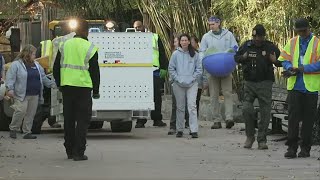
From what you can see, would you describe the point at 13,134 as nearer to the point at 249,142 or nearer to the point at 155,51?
the point at 155,51

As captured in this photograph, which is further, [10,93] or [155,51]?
[155,51]

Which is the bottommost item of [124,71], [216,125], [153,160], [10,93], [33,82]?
[216,125]

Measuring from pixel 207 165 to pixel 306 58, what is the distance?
2.16 m

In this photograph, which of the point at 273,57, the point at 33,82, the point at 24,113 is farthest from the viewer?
the point at 33,82

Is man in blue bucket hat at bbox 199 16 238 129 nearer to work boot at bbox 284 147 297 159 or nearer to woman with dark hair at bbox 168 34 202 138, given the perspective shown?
woman with dark hair at bbox 168 34 202 138

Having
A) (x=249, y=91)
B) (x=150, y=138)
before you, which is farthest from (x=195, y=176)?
(x=150, y=138)

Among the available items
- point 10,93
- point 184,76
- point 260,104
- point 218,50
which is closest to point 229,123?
point 218,50

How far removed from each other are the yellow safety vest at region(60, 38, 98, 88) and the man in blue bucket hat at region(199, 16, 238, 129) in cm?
487

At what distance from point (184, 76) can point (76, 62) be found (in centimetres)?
385

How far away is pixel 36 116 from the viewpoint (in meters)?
16.5

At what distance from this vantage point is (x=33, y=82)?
1575 cm

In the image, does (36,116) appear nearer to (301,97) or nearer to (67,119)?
(67,119)

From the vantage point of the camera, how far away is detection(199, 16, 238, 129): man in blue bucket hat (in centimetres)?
1694

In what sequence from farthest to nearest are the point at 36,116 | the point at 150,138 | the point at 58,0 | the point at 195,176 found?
the point at 58,0 < the point at 36,116 < the point at 150,138 < the point at 195,176
